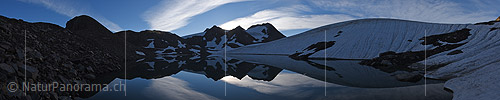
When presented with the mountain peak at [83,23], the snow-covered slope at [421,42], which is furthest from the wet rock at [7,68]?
the mountain peak at [83,23]

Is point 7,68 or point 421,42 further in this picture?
point 421,42

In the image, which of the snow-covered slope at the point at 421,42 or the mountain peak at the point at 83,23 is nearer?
the snow-covered slope at the point at 421,42

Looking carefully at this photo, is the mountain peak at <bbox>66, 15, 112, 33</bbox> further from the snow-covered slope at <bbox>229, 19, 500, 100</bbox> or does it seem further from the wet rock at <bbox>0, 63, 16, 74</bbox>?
the wet rock at <bbox>0, 63, 16, 74</bbox>

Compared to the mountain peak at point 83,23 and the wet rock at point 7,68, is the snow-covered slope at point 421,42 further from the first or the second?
the mountain peak at point 83,23

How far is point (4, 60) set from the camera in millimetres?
7523

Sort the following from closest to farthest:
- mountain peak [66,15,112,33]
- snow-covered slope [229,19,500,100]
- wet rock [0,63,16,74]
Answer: wet rock [0,63,16,74]
snow-covered slope [229,19,500,100]
mountain peak [66,15,112,33]

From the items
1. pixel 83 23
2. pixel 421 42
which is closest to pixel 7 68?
pixel 421 42

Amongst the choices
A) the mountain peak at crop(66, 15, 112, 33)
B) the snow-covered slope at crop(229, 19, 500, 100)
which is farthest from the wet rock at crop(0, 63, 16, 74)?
the mountain peak at crop(66, 15, 112, 33)

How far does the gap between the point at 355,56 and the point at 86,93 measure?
54.5m

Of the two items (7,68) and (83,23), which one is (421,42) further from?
(83,23)

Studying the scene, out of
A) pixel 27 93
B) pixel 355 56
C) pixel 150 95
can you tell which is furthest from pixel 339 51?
pixel 27 93

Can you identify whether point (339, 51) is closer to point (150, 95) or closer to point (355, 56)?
point (355, 56)

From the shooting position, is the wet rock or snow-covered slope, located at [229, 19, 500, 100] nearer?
the wet rock

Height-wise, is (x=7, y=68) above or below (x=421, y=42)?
below
